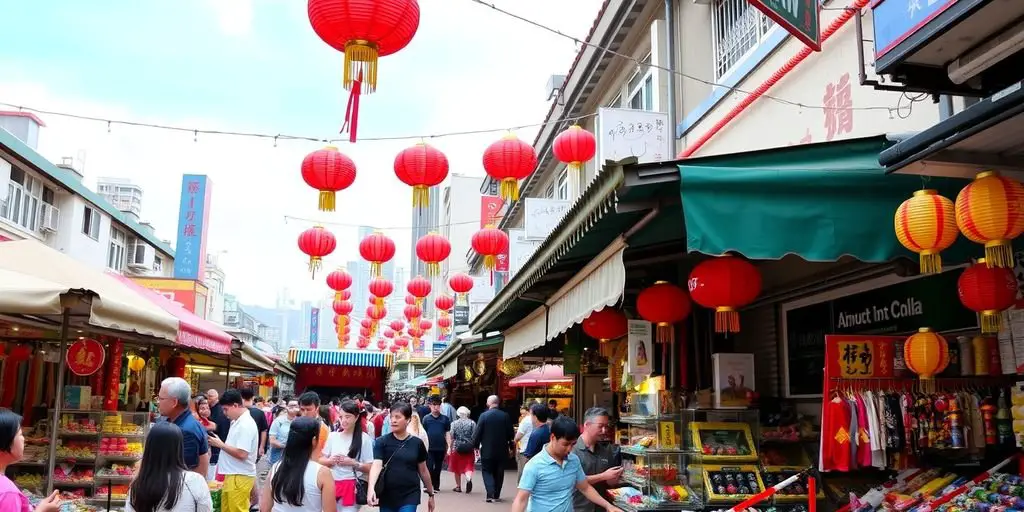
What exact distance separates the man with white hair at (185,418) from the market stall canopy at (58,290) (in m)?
1.41

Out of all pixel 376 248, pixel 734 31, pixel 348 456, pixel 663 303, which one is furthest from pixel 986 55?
pixel 376 248

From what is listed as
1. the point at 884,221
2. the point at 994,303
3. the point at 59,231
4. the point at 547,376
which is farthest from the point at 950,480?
the point at 59,231

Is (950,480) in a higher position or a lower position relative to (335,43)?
lower

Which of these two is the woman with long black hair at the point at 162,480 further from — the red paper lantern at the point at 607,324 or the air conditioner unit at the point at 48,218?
the air conditioner unit at the point at 48,218

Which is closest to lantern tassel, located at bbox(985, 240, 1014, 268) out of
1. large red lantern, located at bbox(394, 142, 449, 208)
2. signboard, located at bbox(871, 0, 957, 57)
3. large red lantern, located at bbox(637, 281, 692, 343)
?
signboard, located at bbox(871, 0, 957, 57)

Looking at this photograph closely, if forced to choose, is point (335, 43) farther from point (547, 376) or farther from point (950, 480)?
point (547, 376)

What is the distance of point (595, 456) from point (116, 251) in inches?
1253

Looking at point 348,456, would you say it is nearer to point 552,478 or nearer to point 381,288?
point 552,478

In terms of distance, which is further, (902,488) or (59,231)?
(59,231)

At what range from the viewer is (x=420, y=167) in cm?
1110

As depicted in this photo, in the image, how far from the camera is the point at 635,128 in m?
12.0

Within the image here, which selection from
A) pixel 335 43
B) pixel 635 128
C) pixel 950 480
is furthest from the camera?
pixel 635 128

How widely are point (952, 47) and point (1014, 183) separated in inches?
32.5

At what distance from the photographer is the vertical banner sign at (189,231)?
38281mm
